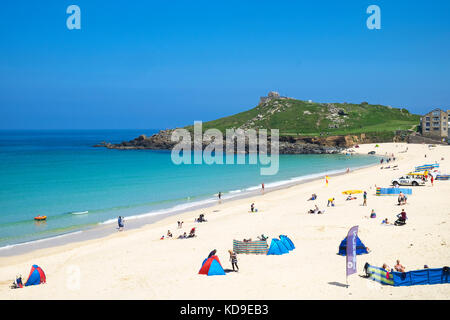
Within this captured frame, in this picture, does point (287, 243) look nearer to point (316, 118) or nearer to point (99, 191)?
point (99, 191)

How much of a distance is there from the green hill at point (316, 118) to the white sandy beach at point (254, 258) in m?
93.4

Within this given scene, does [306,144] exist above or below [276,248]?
above

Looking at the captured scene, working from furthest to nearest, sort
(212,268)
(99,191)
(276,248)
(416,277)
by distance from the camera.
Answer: (99,191), (276,248), (212,268), (416,277)

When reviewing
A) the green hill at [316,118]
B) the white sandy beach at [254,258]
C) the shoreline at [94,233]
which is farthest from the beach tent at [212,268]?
the green hill at [316,118]

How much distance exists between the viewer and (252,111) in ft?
531

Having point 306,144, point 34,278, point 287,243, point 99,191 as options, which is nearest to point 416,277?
point 287,243

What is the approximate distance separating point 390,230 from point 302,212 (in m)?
8.55

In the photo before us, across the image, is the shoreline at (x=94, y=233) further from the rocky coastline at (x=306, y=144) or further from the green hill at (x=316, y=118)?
the green hill at (x=316, y=118)

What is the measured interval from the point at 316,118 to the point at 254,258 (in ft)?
410

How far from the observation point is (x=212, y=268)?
14.8 meters
